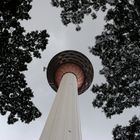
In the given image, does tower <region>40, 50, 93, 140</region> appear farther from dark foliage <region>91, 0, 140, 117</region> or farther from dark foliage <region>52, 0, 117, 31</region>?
dark foliage <region>52, 0, 117, 31</region>

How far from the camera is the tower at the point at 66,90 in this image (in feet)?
67.8

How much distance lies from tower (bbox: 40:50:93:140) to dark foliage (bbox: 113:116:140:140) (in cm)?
268

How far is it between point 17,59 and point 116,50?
231 inches

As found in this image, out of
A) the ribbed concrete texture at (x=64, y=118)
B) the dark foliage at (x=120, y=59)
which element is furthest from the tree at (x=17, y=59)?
the dark foliage at (x=120, y=59)

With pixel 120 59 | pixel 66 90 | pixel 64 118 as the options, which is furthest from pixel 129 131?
pixel 66 90

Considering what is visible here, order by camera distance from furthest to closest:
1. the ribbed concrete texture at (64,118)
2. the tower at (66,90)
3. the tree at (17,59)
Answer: the tower at (66,90)
the ribbed concrete texture at (64,118)
the tree at (17,59)

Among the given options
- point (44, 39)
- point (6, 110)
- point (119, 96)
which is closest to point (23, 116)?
point (6, 110)

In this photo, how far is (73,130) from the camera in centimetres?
2100

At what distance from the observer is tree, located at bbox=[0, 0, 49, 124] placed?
18031 mm

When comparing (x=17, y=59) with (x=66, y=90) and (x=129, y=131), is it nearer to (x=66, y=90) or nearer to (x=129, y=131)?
(x=129, y=131)

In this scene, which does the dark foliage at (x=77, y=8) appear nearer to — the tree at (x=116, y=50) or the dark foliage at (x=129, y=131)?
the tree at (x=116, y=50)

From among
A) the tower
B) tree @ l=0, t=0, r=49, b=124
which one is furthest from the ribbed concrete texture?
tree @ l=0, t=0, r=49, b=124

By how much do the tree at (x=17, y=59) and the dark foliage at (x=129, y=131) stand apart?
4.80 metres

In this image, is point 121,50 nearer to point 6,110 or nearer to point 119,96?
point 119,96
